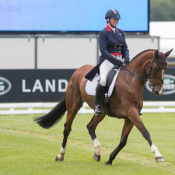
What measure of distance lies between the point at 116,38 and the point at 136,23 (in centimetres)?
1503

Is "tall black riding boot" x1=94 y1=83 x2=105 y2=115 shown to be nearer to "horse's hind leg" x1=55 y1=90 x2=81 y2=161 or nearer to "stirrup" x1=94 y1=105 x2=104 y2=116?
"stirrup" x1=94 y1=105 x2=104 y2=116

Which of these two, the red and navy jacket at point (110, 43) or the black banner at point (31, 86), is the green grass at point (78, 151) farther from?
the black banner at point (31, 86)

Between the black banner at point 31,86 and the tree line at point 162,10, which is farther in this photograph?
the tree line at point 162,10

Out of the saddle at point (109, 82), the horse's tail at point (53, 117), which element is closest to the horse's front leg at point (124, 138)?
the saddle at point (109, 82)

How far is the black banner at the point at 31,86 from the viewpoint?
16.3m

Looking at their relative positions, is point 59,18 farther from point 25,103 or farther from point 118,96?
point 118,96

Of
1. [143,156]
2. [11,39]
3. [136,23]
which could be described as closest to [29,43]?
[11,39]

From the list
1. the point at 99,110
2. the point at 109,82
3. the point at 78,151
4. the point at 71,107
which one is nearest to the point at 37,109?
the point at 78,151

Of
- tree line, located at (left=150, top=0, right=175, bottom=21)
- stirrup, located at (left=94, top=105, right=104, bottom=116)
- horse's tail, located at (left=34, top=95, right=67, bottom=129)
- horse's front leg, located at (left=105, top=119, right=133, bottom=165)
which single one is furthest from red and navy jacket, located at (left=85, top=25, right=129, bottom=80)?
tree line, located at (left=150, top=0, right=175, bottom=21)

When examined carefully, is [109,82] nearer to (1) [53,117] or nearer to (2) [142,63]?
(2) [142,63]

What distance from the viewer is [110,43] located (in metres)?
7.44

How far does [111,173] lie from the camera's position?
21.2 feet

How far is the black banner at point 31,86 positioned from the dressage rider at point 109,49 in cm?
918

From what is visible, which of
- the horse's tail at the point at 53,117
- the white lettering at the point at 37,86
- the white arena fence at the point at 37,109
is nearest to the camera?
the horse's tail at the point at 53,117
